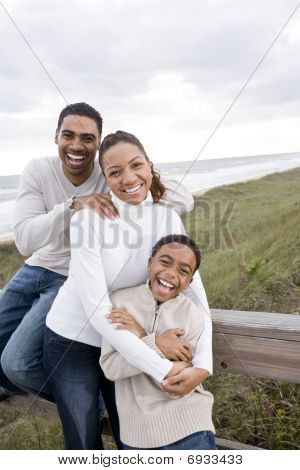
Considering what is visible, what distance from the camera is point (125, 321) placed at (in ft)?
5.67

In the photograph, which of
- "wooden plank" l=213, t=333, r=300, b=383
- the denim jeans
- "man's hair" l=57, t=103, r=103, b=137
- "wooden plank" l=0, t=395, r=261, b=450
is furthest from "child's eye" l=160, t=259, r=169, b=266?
"man's hair" l=57, t=103, r=103, b=137

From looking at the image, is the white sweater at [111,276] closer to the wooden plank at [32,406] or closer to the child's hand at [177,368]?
the child's hand at [177,368]

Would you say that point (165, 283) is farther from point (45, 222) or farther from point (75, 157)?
point (75, 157)

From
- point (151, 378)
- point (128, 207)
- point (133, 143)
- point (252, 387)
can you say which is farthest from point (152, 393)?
point (252, 387)

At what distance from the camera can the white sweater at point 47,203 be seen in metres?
2.27

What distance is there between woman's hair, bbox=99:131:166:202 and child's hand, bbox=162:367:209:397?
2.86ft

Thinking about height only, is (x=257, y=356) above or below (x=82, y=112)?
below

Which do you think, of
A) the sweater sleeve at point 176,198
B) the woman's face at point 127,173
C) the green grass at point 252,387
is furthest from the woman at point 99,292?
the green grass at point 252,387

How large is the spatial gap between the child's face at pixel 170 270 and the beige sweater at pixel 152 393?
4cm

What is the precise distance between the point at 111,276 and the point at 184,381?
542 mm

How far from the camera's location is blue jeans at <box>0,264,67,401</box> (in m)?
2.17

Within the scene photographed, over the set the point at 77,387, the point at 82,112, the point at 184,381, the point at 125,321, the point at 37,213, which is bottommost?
the point at 77,387

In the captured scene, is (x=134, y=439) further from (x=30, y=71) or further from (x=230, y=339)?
(x=30, y=71)
